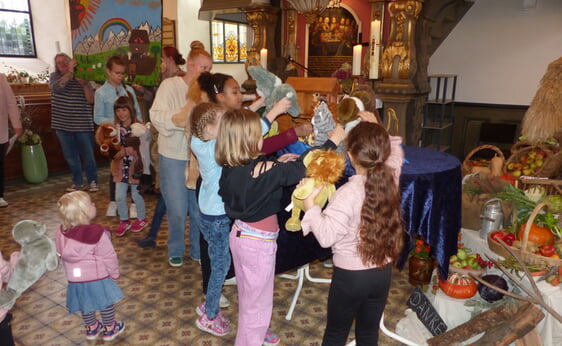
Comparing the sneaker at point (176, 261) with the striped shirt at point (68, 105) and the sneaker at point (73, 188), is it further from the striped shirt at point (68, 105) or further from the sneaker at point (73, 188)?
the sneaker at point (73, 188)

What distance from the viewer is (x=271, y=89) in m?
2.43

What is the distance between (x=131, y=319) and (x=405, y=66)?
4828 mm

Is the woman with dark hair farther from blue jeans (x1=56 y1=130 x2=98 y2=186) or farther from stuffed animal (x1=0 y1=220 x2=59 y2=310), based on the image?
stuffed animal (x1=0 y1=220 x2=59 y2=310)

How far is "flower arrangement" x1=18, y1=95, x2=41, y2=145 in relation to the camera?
18.5ft

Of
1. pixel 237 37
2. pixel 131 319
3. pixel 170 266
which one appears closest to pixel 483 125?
pixel 170 266

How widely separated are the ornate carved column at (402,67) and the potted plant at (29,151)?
495 cm

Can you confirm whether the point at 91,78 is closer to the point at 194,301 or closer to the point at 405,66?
the point at 194,301

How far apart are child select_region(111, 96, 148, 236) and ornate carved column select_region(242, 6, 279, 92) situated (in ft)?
12.8

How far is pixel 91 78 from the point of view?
4.89m

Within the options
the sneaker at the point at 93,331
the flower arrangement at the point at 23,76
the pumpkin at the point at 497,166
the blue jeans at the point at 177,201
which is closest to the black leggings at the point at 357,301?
the sneaker at the point at 93,331

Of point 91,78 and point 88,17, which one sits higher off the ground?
point 88,17

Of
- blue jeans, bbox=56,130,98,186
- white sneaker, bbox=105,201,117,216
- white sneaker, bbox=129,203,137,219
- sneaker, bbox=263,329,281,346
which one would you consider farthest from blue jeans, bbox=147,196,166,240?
blue jeans, bbox=56,130,98,186

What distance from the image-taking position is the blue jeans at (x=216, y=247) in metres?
2.30

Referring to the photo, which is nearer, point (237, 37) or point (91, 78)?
point (91, 78)
